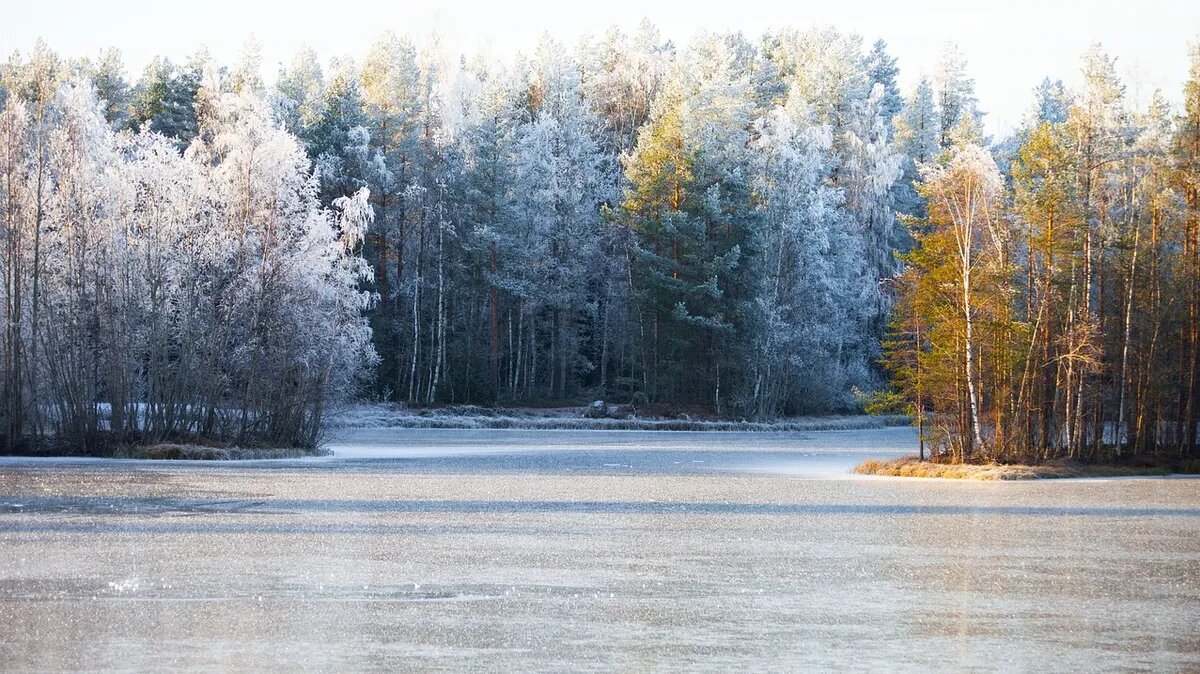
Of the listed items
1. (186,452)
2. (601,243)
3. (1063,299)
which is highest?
(601,243)

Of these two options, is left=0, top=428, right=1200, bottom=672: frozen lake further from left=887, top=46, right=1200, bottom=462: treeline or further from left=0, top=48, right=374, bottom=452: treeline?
left=887, top=46, right=1200, bottom=462: treeline

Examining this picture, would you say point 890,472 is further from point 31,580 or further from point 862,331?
point 862,331

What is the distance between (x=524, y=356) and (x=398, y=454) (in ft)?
105

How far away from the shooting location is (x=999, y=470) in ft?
95.6

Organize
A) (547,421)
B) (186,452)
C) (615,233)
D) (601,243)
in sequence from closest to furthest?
1. (186,452)
2. (547,421)
3. (615,233)
4. (601,243)

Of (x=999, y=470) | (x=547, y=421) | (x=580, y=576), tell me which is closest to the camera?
(x=580, y=576)

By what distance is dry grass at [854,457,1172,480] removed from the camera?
29.2m

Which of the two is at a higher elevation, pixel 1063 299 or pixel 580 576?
pixel 1063 299

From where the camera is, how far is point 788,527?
17.2m

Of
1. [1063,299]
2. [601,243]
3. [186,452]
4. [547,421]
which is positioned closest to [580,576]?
[186,452]

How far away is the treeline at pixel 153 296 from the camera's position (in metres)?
30.8

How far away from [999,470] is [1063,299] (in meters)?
6.33

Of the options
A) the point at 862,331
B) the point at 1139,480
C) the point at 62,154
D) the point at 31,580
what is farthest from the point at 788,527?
the point at 862,331

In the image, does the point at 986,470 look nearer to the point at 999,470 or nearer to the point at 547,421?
the point at 999,470
